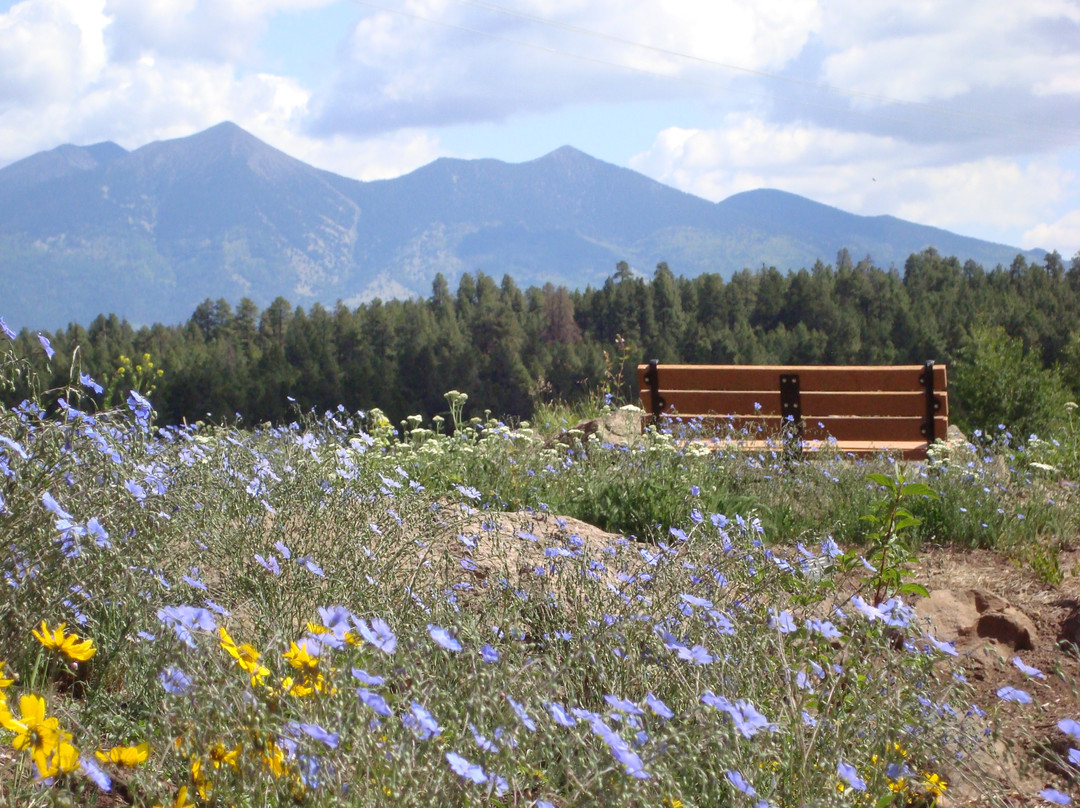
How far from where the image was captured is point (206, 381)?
220 feet

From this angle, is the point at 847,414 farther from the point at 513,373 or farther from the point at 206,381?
the point at 206,381

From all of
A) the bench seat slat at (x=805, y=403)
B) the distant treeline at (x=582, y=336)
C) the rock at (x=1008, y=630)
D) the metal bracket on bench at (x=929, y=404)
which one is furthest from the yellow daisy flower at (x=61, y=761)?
the distant treeline at (x=582, y=336)

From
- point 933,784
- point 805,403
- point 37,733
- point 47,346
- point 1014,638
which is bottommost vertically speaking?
point 1014,638

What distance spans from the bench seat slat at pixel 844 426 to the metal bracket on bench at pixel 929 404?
3 cm

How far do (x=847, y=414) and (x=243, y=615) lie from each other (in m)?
5.97

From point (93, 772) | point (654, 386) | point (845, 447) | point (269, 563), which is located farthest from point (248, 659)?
point (654, 386)

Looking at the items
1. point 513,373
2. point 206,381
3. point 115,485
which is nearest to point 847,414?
point 115,485

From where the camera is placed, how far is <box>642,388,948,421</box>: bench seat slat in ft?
23.7

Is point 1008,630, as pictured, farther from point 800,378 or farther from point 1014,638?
point 800,378

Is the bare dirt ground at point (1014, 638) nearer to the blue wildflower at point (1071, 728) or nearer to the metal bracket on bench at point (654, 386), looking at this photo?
the blue wildflower at point (1071, 728)

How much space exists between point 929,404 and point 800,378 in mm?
995

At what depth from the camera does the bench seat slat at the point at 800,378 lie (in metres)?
7.32

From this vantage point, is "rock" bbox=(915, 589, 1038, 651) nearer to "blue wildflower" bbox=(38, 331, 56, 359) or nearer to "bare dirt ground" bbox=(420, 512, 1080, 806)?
"bare dirt ground" bbox=(420, 512, 1080, 806)

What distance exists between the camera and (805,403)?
7.40 meters
